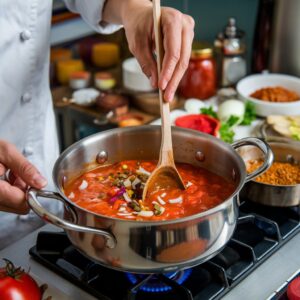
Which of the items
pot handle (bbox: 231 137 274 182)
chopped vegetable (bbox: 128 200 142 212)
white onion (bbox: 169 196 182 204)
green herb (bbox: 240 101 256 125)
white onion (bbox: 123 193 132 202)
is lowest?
green herb (bbox: 240 101 256 125)

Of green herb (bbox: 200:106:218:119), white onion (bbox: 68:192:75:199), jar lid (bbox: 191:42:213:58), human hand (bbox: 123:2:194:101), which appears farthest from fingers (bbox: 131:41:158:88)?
jar lid (bbox: 191:42:213:58)

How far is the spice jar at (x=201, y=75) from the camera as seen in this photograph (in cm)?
192

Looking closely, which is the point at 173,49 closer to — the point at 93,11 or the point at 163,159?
the point at 163,159

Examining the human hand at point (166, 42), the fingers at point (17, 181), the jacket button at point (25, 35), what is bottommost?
the fingers at point (17, 181)

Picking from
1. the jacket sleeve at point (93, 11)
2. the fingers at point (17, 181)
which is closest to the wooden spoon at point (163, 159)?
the fingers at point (17, 181)

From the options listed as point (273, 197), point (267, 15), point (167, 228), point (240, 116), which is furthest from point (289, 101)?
point (167, 228)

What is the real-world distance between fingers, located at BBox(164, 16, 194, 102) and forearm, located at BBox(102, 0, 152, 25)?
0.17 m

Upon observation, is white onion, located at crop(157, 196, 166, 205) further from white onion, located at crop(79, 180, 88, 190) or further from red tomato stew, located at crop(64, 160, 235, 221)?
white onion, located at crop(79, 180, 88, 190)

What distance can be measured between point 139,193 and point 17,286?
0.29 m

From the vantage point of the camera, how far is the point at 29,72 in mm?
1382

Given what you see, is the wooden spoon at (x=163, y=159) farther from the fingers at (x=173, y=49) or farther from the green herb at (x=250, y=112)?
the green herb at (x=250, y=112)

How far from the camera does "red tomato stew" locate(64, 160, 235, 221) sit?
987 mm

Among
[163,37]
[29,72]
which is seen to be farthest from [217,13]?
[163,37]

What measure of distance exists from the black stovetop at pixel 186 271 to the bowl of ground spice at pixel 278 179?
1.7 inches
